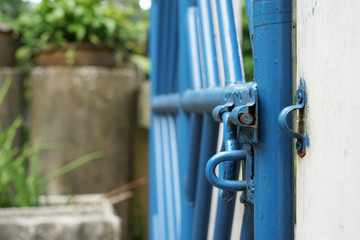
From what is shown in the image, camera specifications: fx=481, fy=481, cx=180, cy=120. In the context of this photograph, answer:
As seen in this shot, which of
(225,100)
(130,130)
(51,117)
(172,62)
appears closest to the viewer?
(225,100)

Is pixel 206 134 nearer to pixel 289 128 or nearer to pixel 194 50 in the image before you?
pixel 194 50

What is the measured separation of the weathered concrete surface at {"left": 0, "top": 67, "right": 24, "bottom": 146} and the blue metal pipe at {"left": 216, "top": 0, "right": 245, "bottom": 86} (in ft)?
8.54

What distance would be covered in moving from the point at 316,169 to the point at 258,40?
0.18 metres

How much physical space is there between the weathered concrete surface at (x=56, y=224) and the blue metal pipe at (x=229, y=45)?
1.23 metres

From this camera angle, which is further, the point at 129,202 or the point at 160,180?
the point at 129,202

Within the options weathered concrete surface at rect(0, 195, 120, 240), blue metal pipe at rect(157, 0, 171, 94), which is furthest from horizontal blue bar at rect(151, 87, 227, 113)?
weathered concrete surface at rect(0, 195, 120, 240)

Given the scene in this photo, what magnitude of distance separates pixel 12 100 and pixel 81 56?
0.68 m

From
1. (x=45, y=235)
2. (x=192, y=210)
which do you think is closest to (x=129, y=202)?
→ (x=45, y=235)

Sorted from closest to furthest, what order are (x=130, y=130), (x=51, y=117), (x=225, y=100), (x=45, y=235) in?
(x=225, y=100)
(x=45, y=235)
(x=51, y=117)
(x=130, y=130)

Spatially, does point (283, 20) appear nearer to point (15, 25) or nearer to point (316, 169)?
point (316, 169)

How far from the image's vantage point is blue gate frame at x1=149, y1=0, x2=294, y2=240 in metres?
0.57

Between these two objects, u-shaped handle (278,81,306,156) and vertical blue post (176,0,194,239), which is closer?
u-shaped handle (278,81,306,156)

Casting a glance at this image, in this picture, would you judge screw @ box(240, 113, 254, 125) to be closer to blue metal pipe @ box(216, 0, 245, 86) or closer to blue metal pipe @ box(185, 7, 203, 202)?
blue metal pipe @ box(216, 0, 245, 86)

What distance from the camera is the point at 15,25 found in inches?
129
